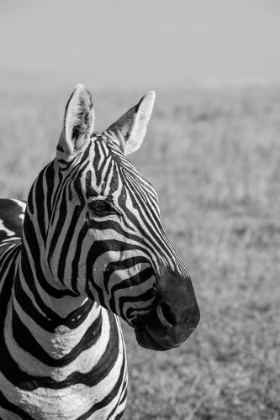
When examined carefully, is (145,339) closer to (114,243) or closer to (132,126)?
(114,243)

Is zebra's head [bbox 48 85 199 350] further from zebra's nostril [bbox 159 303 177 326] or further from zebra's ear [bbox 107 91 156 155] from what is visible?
zebra's ear [bbox 107 91 156 155]

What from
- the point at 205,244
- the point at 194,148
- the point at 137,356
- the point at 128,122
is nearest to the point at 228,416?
the point at 137,356

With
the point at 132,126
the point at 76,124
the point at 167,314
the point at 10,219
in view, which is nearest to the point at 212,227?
the point at 10,219

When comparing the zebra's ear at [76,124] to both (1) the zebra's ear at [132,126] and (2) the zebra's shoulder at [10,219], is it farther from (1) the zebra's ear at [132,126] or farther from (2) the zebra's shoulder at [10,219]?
(2) the zebra's shoulder at [10,219]

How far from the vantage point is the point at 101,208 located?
2164 millimetres

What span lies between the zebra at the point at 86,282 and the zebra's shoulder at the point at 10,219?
90 cm

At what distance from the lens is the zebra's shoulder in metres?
3.68

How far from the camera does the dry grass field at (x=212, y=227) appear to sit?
4.67m

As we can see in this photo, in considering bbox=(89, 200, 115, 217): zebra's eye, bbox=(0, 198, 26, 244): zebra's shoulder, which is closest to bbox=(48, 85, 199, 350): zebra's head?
bbox=(89, 200, 115, 217): zebra's eye

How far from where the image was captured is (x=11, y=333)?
2.54 m

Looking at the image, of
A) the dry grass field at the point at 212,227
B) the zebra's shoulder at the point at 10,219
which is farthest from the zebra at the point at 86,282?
the zebra's shoulder at the point at 10,219

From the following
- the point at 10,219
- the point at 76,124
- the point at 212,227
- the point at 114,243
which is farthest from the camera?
the point at 212,227

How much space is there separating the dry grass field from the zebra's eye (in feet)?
1.58

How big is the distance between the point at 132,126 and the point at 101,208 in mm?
593
